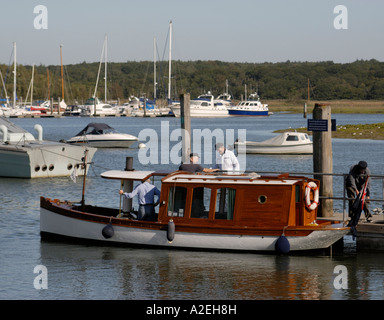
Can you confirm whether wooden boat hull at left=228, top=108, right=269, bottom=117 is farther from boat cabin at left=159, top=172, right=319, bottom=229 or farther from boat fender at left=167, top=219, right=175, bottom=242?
boat fender at left=167, top=219, right=175, bottom=242

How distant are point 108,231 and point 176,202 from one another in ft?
7.42

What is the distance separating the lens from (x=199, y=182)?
20688mm

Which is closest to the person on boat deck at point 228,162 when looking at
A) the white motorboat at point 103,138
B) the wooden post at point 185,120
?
Result: the wooden post at point 185,120

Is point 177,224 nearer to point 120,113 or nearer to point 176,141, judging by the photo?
point 176,141

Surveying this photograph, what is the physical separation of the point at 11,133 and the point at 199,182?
76.2 feet

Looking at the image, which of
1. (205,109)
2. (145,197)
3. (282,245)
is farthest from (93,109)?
(282,245)

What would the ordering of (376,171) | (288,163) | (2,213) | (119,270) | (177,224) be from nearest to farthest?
1. (119,270)
2. (177,224)
3. (2,213)
4. (376,171)
5. (288,163)

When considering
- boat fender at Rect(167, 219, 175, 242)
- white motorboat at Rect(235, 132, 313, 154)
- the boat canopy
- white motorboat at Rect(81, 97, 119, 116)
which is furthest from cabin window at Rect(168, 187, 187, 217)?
white motorboat at Rect(81, 97, 119, 116)

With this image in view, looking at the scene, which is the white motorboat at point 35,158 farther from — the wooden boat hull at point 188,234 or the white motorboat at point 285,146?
the white motorboat at point 285,146

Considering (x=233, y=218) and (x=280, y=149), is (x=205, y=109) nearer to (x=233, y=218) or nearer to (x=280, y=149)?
(x=280, y=149)

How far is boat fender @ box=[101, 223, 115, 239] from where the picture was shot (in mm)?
21625

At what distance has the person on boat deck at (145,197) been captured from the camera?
21203 millimetres

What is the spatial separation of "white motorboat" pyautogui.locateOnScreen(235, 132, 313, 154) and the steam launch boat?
35748mm
